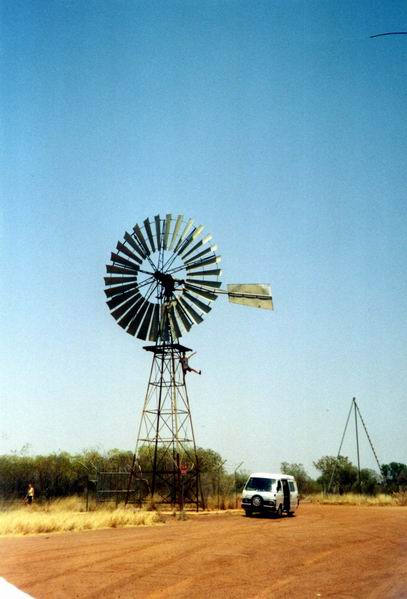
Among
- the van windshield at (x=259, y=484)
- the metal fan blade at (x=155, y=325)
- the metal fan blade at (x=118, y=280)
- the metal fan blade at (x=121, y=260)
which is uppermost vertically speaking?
the metal fan blade at (x=121, y=260)

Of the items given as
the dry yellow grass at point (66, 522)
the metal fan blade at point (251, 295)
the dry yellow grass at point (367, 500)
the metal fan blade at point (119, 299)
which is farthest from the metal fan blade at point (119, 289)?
the dry yellow grass at point (367, 500)

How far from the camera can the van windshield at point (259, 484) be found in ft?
90.9

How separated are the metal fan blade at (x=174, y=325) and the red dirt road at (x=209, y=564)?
12.2 metres

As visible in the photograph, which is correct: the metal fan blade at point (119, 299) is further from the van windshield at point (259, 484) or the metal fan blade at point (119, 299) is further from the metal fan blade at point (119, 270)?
the van windshield at point (259, 484)

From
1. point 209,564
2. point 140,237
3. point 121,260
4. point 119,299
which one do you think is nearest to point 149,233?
point 140,237

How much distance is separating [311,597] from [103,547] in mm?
7524

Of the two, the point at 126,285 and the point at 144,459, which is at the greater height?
the point at 126,285

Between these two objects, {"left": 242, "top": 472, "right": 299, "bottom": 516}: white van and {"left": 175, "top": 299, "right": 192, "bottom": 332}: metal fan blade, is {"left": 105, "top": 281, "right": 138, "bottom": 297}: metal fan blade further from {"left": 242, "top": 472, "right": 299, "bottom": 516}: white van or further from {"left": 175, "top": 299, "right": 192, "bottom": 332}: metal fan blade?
{"left": 242, "top": 472, "right": 299, "bottom": 516}: white van

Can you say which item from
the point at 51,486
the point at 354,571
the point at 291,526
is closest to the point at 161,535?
the point at 291,526

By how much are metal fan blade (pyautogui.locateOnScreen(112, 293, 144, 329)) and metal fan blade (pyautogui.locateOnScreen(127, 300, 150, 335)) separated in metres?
0.19

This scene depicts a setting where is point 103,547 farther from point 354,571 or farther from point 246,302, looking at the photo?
point 246,302

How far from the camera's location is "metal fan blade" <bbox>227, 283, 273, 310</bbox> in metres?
28.8

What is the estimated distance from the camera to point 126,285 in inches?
1152

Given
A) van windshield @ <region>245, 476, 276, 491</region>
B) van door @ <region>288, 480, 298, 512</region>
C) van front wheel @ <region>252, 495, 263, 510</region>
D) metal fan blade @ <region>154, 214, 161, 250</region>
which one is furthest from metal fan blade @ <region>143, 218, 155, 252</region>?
van door @ <region>288, 480, 298, 512</region>
